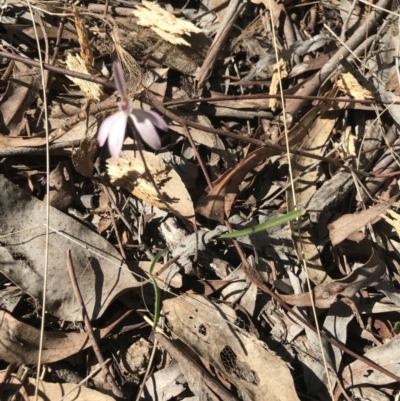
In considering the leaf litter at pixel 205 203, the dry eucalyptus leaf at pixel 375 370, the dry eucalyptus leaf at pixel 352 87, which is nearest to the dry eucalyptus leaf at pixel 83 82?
the leaf litter at pixel 205 203

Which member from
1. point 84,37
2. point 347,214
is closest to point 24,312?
point 84,37

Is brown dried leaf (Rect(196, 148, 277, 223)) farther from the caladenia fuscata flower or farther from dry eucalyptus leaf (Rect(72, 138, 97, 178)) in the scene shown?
the caladenia fuscata flower

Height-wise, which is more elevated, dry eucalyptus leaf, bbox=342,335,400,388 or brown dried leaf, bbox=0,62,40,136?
brown dried leaf, bbox=0,62,40,136

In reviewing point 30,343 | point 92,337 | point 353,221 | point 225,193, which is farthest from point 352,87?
point 30,343

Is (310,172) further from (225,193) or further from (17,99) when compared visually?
(17,99)

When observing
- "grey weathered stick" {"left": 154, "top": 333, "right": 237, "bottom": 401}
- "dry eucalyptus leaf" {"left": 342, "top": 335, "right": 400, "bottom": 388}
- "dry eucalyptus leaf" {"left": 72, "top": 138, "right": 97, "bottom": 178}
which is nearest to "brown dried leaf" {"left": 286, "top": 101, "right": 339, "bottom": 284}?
"dry eucalyptus leaf" {"left": 342, "top": 335, "right": 400, "bottom": 388}

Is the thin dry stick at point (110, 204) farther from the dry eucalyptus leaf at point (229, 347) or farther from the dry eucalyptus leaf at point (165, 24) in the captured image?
the dry eucalyptus leaf at point (165, 24)
